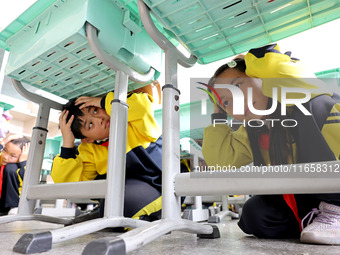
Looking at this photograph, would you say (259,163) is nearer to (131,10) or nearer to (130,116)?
(130,116)

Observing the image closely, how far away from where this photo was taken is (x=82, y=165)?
1067 millimetres

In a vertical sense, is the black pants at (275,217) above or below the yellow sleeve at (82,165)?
below

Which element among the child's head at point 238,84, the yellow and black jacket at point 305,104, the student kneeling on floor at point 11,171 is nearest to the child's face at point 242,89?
the child's head at point 238,84

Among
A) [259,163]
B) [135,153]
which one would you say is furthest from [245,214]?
[135,153]

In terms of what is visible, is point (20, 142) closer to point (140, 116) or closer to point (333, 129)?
point (140, 116)

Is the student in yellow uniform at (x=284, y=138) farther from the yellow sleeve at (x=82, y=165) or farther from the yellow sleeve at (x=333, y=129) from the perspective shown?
the yellow sleeve at (x=82, y=165)

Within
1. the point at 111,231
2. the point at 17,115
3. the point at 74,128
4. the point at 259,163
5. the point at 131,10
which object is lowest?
the point at 111,231

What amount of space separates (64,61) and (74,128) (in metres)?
0.31

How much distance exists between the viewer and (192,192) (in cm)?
64

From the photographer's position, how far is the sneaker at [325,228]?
22.5 inches

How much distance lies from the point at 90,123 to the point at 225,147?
590mm

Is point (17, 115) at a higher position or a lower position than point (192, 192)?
higher

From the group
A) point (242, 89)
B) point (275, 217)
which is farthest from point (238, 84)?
point (275, 217)

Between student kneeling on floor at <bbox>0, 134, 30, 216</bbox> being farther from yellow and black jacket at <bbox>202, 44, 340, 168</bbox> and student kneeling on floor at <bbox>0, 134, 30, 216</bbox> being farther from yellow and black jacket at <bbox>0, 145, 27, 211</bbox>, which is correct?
yellow and black jacket at <bbox>202, 44, 340, 168</bbox>
